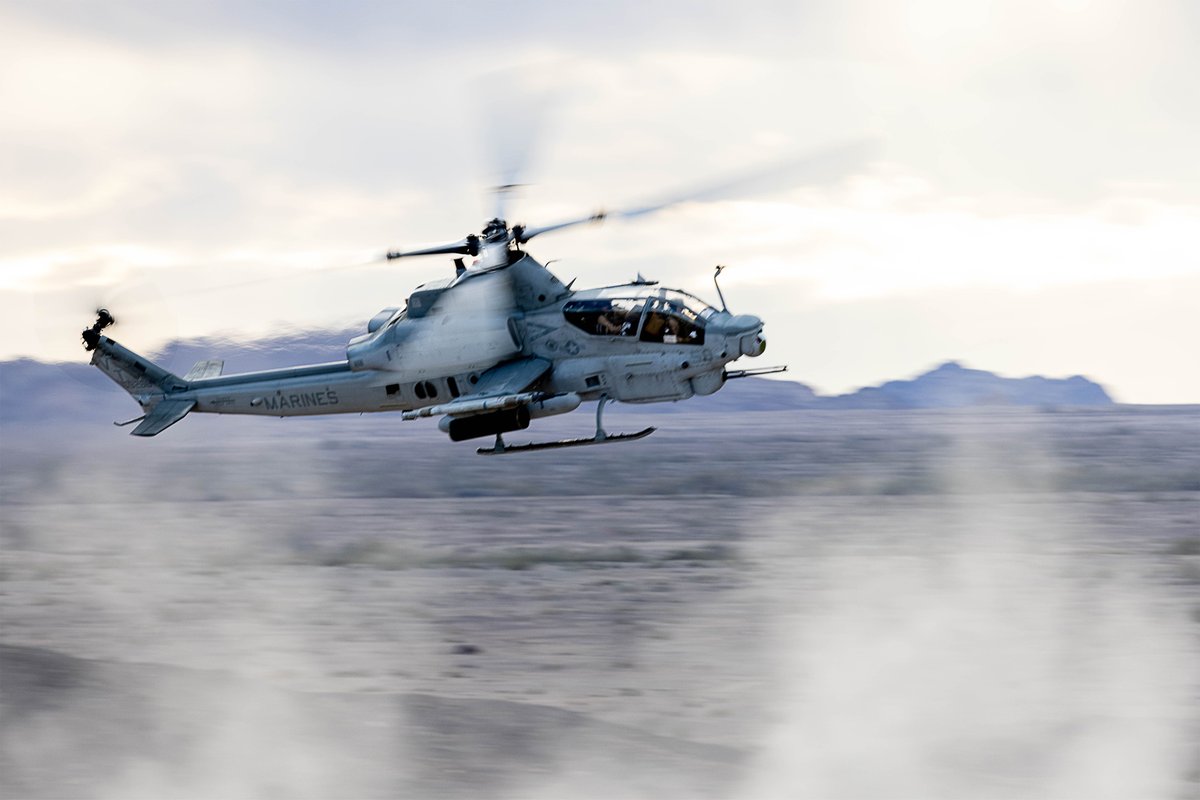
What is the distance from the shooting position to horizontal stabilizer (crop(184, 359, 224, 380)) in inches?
1362

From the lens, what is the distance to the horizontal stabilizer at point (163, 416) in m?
34.3

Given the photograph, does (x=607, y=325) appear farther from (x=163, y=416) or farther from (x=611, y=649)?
(x=163, y=416)

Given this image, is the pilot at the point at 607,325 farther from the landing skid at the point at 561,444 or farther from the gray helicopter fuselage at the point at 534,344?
the landing skid at the point at 561,444

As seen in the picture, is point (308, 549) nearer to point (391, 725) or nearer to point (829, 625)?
point (829, 625)

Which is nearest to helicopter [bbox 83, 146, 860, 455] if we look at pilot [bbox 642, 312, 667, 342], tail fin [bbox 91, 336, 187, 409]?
pilot [bbox 642, 312, 667, 342]

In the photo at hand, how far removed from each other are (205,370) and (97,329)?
2642 millimetres

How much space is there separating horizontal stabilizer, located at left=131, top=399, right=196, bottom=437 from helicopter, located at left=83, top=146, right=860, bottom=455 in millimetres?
2986

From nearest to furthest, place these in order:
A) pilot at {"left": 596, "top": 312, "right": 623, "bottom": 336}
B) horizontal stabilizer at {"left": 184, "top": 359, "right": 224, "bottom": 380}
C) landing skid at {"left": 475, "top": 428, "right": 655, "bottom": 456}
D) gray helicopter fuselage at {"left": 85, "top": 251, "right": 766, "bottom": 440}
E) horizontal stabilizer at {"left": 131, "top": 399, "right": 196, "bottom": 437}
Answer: landing skid at {"left": 475, "top": 428, "right": 655, "bottom": 456}
gray helicopter fuselage at {"left": 85, "top": 251, "right": 766, "bottom": 440}
pilot at {"left": 596, "top": 312, "right": 623, "bottom": 336}
horizontal stabilizer at {"left": 131, "top": 399, "right": 196, "bottom": 437}
horizontal stabilizer at {"left": 184, "top": 359, "right": 224, "bottom": 380}

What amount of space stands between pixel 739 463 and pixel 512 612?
70.3 m

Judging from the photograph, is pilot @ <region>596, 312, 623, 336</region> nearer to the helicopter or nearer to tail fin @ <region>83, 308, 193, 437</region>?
the helicopter

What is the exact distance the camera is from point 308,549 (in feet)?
198

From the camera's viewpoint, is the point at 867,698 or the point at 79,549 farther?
the point at 79,549

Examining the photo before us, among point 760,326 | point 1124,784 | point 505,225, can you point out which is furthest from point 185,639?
point 1124,784

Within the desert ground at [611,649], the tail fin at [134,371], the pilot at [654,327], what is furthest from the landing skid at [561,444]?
the tail fin at [134,371]
